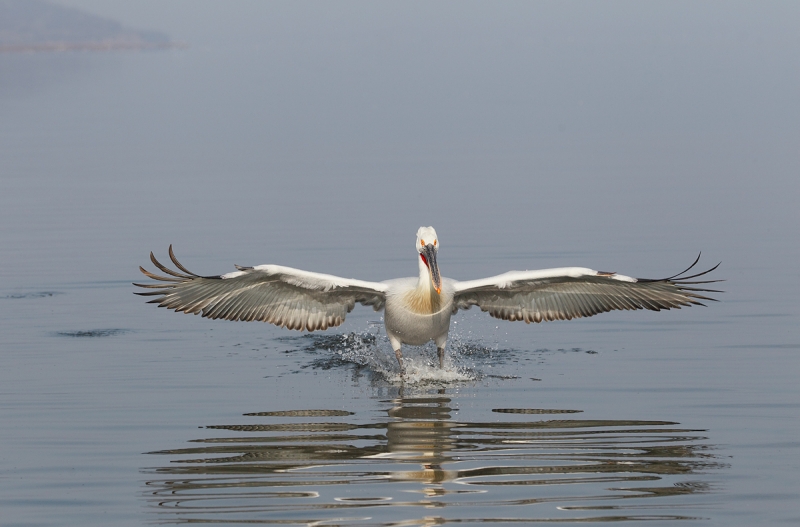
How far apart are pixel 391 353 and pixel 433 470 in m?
4.85

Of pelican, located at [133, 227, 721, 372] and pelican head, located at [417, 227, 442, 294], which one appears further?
pelican, located at [133, 227, 721, 372]

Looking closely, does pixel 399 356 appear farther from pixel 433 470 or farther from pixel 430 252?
pixel 433 470

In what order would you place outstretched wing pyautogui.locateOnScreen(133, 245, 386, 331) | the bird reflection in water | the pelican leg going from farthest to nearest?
the pelican leg → outstretched wing pyautogui.locateOnScreen(133, 245, 386, 331) → the bird reflection in water

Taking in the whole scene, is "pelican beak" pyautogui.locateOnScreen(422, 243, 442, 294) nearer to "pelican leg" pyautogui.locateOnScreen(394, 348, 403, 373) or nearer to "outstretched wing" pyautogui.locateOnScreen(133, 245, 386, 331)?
"outstretched wing" pyautogui.locateOnScreen(133, 245, 386, 331)

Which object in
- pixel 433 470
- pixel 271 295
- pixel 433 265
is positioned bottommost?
pixel 433 470

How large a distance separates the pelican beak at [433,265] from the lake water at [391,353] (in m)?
1.08

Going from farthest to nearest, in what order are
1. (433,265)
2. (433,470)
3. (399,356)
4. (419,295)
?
(399,356) → (419,295) → (433,265) → (433,470)

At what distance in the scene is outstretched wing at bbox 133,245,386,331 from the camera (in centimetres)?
1276

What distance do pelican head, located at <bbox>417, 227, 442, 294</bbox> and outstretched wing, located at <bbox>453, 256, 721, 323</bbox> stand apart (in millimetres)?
574

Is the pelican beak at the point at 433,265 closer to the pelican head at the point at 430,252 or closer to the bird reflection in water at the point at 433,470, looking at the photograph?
the pelican head at the point at 430,252

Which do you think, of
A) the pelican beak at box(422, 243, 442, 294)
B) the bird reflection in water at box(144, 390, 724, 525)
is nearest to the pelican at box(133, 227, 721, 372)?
the pelican beak at box(422, 243, 442, 294)

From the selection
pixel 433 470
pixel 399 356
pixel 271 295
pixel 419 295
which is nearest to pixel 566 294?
pixel 419 295

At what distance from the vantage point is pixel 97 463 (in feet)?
33.4

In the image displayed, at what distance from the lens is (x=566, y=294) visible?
539 inches
